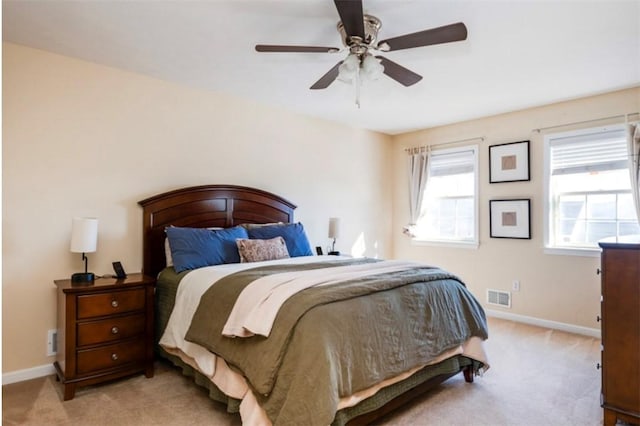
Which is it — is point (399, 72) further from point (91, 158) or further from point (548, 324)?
point (548, 324)

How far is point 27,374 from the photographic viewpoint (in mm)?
2943

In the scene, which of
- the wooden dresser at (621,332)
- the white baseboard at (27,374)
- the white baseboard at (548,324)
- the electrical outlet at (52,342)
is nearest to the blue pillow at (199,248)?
the electrical outlet at (52,342)

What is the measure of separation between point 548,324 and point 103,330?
14.1ft

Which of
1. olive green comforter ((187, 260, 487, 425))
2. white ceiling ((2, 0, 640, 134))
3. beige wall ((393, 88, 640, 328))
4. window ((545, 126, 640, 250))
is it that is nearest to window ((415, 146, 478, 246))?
beige wall ((393, 88, 640, 328))

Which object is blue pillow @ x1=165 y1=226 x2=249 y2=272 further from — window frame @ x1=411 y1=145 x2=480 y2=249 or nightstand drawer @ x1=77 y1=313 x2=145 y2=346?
window frame @ x1=411 y1=145 x2=480 y2=249

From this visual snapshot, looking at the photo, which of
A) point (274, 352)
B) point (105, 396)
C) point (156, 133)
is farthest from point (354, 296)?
point (156, 133)

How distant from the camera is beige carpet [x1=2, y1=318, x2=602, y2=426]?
7.89ft

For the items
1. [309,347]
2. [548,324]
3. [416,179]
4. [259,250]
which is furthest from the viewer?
[416,179]

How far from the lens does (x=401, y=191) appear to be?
5.86 m

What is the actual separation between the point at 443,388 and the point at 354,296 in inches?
45.6

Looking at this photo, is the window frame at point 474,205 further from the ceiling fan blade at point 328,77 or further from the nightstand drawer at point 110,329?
the nightstand drawer at point 110,329

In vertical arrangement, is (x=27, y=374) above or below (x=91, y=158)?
below

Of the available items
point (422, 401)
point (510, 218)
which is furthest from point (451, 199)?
point (422, 401)

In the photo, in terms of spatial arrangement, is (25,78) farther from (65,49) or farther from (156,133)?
(156,133)
